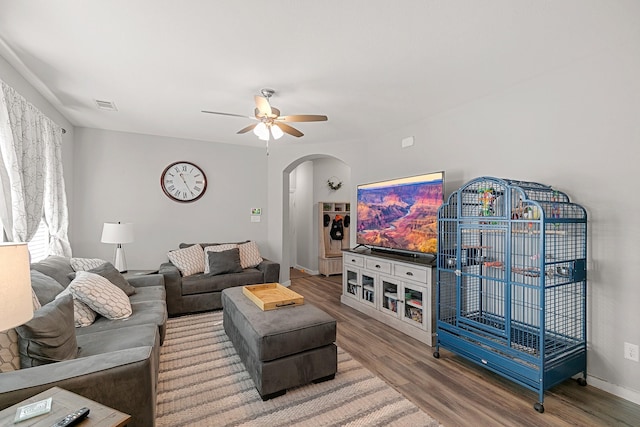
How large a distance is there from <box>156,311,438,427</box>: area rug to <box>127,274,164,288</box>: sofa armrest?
3.46 feet

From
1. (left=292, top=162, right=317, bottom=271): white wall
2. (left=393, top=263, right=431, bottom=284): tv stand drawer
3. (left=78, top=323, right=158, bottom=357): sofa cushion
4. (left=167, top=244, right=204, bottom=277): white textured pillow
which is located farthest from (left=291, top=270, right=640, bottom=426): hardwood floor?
(left=292, top=162, right=317, bottom=271): white wall

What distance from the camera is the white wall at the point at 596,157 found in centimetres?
220

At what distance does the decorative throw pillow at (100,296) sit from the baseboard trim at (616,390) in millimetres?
3831

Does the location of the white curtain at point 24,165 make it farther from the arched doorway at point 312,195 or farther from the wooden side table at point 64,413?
the arched doorway at point 312,195

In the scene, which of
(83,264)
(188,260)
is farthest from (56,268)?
(188,260)

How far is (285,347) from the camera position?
2.27 m

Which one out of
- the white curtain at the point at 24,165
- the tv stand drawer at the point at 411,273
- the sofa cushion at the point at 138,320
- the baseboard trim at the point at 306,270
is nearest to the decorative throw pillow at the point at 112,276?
the sofa cushion at the point at 138,320

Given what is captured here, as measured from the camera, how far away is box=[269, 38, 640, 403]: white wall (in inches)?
86.5

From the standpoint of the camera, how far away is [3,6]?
181 centimetres

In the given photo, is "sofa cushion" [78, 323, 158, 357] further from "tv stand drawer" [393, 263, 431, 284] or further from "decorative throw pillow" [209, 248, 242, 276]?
"tv stand drawer" [393, 263, 431, 284]

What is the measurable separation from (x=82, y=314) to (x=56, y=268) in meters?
0.70

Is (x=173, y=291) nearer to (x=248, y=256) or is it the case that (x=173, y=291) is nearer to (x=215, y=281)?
(x=215, y=281)

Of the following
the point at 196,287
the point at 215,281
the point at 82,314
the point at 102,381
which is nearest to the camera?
the point at 102,381

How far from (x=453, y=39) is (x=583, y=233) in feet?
5.93
